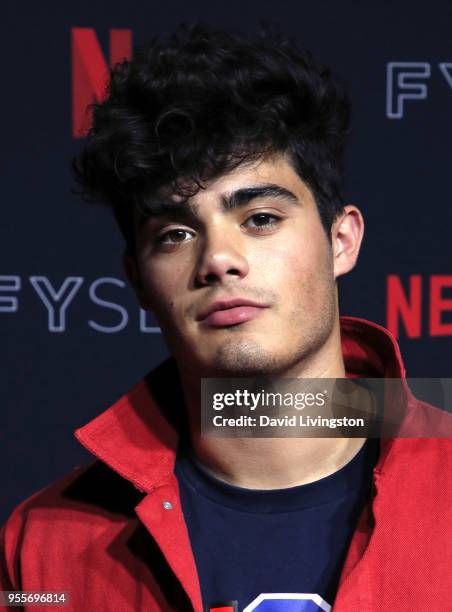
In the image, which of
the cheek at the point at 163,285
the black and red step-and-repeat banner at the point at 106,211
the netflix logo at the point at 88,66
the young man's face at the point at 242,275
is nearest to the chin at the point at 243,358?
the young man's face at the point at 242,275

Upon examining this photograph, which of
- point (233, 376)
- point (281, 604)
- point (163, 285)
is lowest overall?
point (281, 604)

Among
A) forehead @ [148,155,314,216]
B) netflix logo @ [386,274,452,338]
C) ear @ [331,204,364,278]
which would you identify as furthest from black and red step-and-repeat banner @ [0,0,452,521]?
forehead @ [148,155,314,216]

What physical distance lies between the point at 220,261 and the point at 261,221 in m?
0.10

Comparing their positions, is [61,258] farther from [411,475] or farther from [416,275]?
[411,475]

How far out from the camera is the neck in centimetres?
144

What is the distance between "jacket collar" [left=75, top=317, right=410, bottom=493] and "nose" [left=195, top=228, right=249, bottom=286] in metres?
0.25

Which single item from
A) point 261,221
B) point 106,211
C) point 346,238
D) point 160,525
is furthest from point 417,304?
point 160,525

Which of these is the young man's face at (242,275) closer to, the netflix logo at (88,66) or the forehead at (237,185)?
the forehead at (237,185)

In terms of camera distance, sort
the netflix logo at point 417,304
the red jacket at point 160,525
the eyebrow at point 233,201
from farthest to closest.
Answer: the netflix logo at point 417,304 → the eyebrow at point 233,201 → the red jacket at point 160,525

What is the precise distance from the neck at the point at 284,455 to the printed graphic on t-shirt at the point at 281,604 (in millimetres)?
161

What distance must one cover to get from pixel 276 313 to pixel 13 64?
41.2 inches

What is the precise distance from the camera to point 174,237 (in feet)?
4.82

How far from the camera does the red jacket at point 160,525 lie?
129 cm

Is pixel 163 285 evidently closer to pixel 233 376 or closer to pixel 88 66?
pixel 233 376
